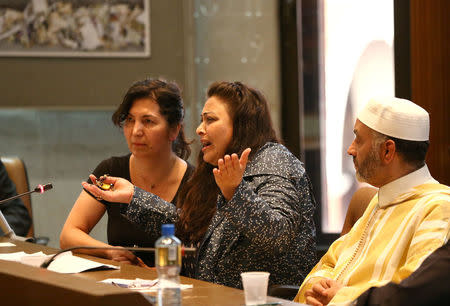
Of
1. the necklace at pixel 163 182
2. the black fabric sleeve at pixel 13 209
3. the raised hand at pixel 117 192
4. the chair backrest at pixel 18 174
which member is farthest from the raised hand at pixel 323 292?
the chair backrest at pixel 18 174

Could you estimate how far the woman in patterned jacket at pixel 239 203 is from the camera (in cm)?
253

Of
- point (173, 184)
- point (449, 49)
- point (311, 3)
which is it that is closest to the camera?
point (449, 49)

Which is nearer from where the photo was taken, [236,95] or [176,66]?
[236,95]

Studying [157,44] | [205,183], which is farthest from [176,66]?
[205,183]

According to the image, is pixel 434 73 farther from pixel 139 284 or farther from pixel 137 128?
pixel 139 284

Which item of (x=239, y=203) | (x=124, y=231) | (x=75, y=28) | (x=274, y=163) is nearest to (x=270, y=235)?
(x=239, y=203)

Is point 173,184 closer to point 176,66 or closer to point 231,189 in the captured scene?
point 231,189

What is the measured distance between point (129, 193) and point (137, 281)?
800mm

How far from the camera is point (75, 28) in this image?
492cm

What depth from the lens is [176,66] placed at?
4949mm

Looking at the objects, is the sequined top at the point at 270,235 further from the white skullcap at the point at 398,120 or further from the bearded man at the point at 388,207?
the white skullcap at the point at 398,120

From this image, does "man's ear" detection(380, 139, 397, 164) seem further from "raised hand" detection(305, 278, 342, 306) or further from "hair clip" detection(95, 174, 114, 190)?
"hair clip" detection(95, 174, 114, 190)

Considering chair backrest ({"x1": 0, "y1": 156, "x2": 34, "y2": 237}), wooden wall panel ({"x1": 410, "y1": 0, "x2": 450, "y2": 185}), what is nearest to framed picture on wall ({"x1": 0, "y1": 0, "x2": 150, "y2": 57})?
chair backrest ({"x1": 0, "y1": 156, "x2": 34, "y2": 237})

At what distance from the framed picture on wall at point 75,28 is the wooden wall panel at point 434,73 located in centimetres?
216
